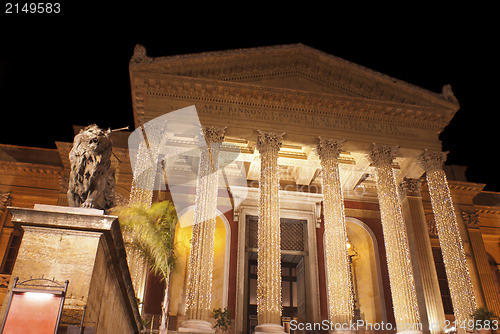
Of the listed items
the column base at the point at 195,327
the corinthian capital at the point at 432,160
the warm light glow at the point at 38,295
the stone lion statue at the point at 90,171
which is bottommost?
the warm light glow at the point at 38,295

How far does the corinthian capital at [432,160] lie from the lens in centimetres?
1678

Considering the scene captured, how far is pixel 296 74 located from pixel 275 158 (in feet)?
12.7

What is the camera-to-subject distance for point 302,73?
56.4 feet

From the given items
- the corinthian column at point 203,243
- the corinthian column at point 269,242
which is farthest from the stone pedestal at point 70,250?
the corinthian column at point 269,242

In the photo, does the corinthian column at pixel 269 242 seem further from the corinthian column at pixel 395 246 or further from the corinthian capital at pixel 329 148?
the corinthian column at pixel 395 246

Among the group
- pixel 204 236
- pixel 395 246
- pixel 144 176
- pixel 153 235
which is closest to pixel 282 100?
pixel 144 176

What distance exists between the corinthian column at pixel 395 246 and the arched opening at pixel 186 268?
668cm

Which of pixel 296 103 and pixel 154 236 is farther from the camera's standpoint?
pixel 296 103

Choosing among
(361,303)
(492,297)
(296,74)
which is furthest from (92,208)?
(492,297)

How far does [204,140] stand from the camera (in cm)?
1570

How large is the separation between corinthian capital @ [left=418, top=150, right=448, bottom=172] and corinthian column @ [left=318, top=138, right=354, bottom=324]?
12.0 feet

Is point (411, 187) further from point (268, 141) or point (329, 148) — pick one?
point (268, 141)

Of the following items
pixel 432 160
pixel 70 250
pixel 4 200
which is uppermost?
pixel 432 160

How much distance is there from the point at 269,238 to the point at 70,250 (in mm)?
10399
